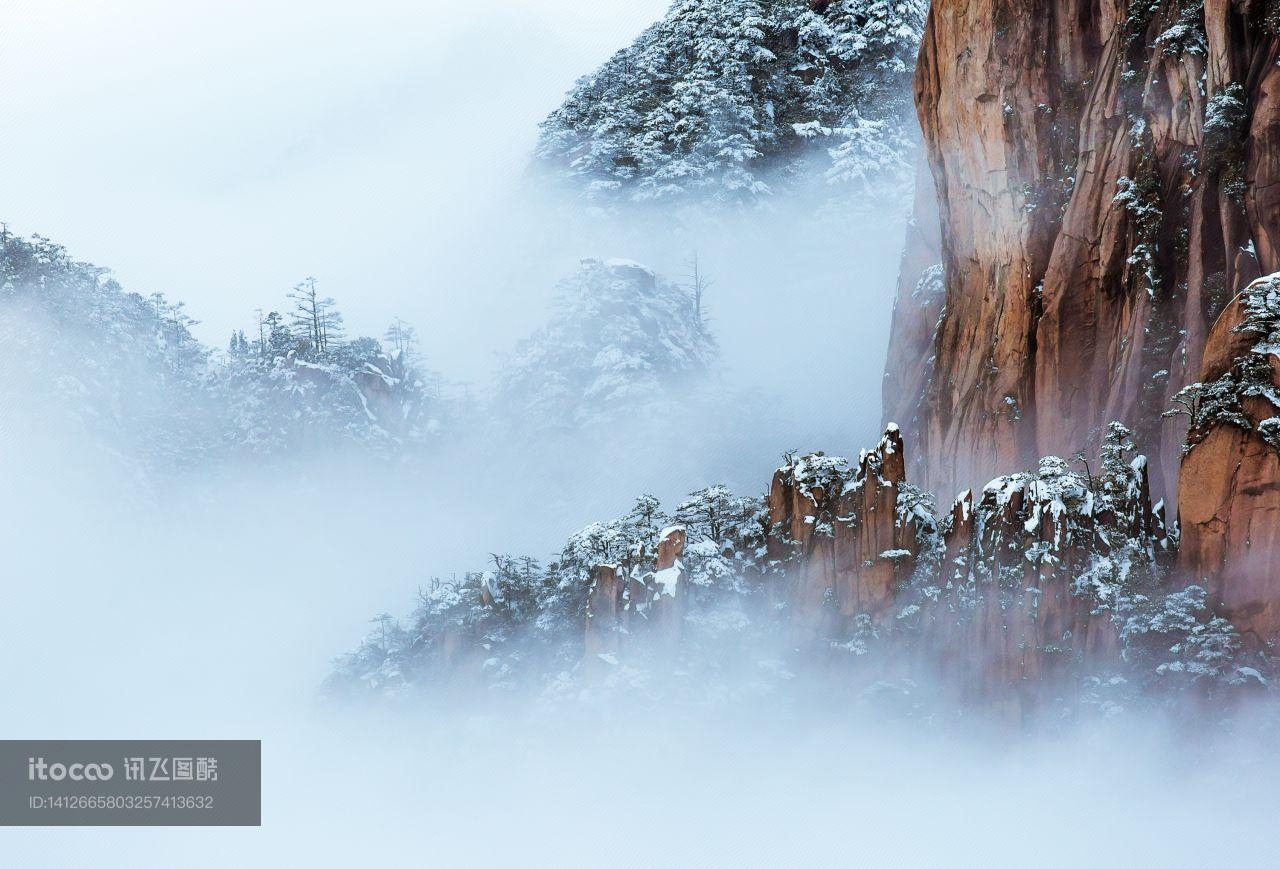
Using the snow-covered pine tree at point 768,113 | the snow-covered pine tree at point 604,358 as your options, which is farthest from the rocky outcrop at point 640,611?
the snow-covered pine tree at point 768,113

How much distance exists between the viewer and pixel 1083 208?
23797mm

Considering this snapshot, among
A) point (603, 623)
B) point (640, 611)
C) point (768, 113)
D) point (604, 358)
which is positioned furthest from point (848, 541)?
point (768, 113)

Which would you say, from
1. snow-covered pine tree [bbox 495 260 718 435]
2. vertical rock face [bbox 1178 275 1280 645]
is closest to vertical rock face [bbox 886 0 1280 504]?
vertical rock face [bbox 1178 275 1280 645]

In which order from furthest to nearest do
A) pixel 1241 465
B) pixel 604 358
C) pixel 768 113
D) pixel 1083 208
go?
pixel 768 113 → pixel 604 358 → pixel 1083 208 → pixel 1241 465

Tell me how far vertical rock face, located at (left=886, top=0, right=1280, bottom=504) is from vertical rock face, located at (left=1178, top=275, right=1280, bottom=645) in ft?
6.33

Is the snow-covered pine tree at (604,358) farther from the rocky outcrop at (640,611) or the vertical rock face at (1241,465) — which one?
the vertical rock face at (1241,465)

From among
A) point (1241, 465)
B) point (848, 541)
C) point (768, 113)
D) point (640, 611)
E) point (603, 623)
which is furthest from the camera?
point (768, 113)

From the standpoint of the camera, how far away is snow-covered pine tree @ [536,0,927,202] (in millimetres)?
50844

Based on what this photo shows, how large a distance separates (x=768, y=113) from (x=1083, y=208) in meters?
31.2

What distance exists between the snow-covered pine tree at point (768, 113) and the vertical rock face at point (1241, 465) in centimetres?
3250

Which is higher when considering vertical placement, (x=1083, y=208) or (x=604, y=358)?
(x=604, y=358)

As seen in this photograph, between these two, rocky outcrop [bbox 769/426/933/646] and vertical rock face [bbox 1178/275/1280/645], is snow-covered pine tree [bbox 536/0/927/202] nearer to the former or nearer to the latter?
rocky outcrop [bbox 769/426/933/646]

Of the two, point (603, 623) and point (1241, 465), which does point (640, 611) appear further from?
point (1241, 465)

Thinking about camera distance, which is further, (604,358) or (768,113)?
(768,113)
